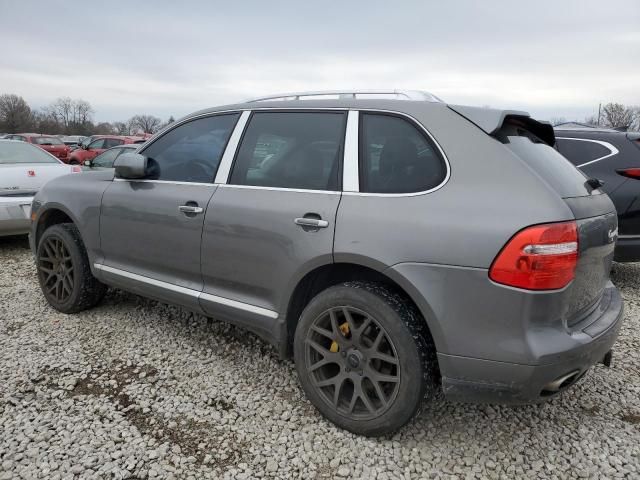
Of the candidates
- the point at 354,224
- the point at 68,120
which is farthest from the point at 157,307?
the point at 68,120

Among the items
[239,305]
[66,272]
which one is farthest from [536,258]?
[66,272]

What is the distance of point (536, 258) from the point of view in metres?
1.92

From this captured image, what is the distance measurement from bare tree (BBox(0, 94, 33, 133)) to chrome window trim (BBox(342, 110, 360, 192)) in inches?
2642

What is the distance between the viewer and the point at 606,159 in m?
4.69

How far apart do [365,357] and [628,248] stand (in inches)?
135

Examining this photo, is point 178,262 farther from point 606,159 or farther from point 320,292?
point 606,159

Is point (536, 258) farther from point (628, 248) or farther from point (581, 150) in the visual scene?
point (581, 150)

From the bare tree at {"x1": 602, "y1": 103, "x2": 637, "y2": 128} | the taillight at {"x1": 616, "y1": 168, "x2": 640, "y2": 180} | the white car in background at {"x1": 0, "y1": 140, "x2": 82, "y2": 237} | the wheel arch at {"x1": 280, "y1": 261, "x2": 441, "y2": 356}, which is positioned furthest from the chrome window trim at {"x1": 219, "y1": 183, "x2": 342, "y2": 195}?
the bare tree at {"x1": 602, "y1": 103, "x2": 637, "y2": 128}

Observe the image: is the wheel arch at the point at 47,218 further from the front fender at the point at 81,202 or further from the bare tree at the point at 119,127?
the bare tree at the point at 119,127

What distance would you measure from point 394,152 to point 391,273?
627 millimetres

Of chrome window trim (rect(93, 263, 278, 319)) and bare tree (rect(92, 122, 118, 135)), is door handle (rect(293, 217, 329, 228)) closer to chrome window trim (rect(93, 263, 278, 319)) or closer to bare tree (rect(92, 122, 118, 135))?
chrome window trim (rect(93, 263, 278, 319))

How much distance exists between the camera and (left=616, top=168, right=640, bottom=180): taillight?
4516 millimetres

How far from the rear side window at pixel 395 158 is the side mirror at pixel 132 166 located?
64.4 inches

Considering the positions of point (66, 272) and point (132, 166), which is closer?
point (132, 166)
